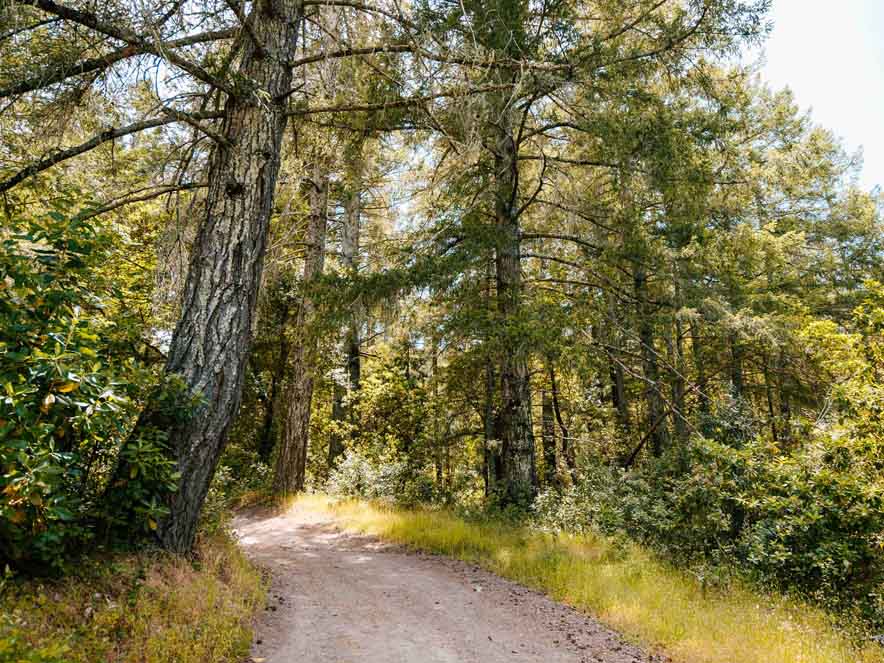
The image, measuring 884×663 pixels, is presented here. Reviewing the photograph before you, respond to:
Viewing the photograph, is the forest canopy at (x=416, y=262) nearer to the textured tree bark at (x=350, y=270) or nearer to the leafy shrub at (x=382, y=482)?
the leafy shrub at (x=382, y=482)

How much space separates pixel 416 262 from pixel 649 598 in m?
5.64

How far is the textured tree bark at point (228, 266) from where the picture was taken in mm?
4715

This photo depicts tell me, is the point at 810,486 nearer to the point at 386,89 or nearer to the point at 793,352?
the point at 793,352

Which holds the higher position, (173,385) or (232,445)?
(173,385)

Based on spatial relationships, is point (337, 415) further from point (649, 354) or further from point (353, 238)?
point (649, 354)

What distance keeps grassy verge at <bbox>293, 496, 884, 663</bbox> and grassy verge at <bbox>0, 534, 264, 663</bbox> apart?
11.8 feet

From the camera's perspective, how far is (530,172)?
11.3 meters

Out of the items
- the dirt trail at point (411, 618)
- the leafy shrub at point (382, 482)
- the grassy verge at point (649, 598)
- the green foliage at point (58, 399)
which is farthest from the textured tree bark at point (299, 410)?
the green foliage at point (58, 399)

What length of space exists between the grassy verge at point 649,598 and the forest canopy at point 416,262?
90 centimetres

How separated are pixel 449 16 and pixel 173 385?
5.49 meters

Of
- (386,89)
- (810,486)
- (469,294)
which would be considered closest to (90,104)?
(386,89)

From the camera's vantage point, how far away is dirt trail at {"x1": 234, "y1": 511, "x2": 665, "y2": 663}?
4.45m

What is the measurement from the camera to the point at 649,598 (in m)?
5.66

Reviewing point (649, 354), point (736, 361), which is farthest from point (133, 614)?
point (736, 361)
